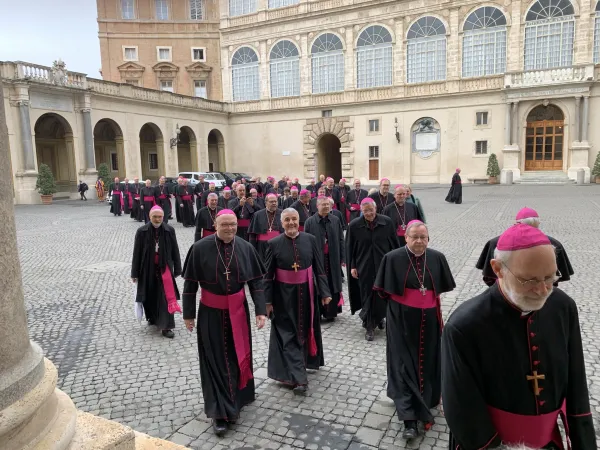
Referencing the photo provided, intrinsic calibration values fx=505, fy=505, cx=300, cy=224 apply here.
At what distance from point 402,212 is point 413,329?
5.11 metres

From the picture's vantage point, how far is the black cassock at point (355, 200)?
1502cm

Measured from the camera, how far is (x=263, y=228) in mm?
8977

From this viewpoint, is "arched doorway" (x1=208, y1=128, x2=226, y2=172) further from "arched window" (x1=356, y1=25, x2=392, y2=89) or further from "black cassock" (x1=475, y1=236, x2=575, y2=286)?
"black cassock" (x1=475, y1=236, x2=575, y2=286)

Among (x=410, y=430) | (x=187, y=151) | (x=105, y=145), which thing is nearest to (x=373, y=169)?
(x=187, y=151)

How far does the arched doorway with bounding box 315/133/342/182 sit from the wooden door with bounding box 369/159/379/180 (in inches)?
169

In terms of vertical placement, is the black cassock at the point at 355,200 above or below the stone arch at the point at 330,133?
below

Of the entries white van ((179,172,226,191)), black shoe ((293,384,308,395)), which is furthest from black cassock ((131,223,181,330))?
white van ((179,172,226,191))

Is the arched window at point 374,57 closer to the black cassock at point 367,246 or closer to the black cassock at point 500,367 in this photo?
the black cassock at point 367,246

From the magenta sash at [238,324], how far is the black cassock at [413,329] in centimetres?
125

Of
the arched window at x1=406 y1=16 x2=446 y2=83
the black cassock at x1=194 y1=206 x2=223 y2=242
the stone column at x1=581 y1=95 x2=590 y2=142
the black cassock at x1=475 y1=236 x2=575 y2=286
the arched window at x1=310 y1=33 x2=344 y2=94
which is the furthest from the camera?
the arched window at x1=310 y1=33 x2=344 y2=94

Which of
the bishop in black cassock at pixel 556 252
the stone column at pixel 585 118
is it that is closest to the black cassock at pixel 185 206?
the bishop in black cassock at pixel 556 252

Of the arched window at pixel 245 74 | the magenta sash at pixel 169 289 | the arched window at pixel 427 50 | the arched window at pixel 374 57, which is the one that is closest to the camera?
the magenta sash at pixel 169 289

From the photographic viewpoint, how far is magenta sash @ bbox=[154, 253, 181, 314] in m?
6.48

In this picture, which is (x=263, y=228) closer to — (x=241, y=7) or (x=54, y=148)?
(x=54, y=148)
